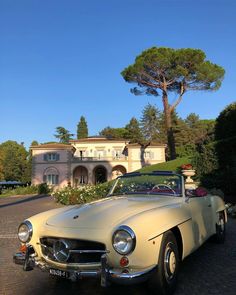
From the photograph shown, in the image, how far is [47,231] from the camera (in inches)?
153

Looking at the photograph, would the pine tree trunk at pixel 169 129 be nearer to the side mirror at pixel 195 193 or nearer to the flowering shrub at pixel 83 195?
the flowering shrub at pixel 83 195

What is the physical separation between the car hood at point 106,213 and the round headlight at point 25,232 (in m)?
0.25

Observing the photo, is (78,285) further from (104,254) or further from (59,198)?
(59,198)

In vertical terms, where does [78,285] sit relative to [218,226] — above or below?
below

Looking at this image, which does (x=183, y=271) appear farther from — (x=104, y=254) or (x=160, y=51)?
(x=160, y=51)

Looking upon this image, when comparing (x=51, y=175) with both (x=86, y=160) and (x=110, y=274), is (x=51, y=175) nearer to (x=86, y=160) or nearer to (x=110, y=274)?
(x=86, y=160)

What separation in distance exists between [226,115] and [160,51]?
17708 millimetres

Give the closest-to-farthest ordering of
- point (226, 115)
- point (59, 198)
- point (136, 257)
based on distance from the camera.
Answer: point (136, 257) → point (59, 198) → point (226, 115)

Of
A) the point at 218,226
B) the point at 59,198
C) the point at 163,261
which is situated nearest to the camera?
the point at 163,261

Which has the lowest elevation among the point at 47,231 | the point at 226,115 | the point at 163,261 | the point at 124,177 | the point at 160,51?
the point at 163,261

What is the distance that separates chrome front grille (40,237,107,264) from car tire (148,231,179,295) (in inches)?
24.7

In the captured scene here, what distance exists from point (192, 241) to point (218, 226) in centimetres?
192

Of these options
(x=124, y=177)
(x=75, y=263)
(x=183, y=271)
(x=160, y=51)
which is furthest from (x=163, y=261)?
(x=160, y=51)

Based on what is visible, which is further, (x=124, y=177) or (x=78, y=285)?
(x=124, y=177)
